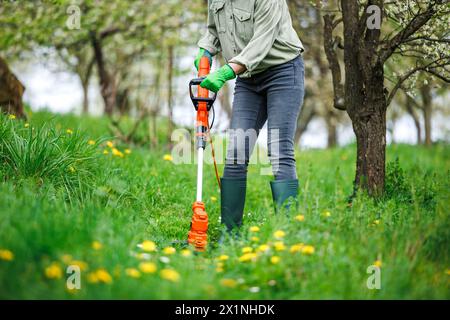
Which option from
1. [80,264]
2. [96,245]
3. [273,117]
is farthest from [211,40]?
[80,264]

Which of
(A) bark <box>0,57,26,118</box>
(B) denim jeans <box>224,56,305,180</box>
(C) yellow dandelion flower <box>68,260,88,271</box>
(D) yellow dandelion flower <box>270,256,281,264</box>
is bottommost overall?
(D) yellow dandelion flower <box>270,256,281,264</box>

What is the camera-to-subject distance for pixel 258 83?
10.8 ft

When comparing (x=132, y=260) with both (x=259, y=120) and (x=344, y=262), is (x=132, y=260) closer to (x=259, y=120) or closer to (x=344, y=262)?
(x=344, y=262)

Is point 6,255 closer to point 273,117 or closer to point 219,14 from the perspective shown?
point 273,117

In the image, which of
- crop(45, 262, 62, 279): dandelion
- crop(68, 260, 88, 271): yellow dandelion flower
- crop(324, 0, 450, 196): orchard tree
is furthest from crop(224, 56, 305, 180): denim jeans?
crop(45, 262, 62, 279): dandelion

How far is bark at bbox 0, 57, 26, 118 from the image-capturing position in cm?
465

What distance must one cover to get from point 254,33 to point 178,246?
1427 millimetres

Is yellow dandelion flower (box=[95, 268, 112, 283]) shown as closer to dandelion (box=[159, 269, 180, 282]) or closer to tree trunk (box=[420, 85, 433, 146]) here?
dandelion (box=[159, 269, 180, 282])

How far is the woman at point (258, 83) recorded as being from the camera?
303cm

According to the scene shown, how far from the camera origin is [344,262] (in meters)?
2.28

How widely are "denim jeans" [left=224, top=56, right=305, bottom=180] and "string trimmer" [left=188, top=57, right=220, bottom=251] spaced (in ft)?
0.60

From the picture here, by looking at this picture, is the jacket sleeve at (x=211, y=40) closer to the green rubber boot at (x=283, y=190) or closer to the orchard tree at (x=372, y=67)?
the orchard tree at (x=372, y=67)
